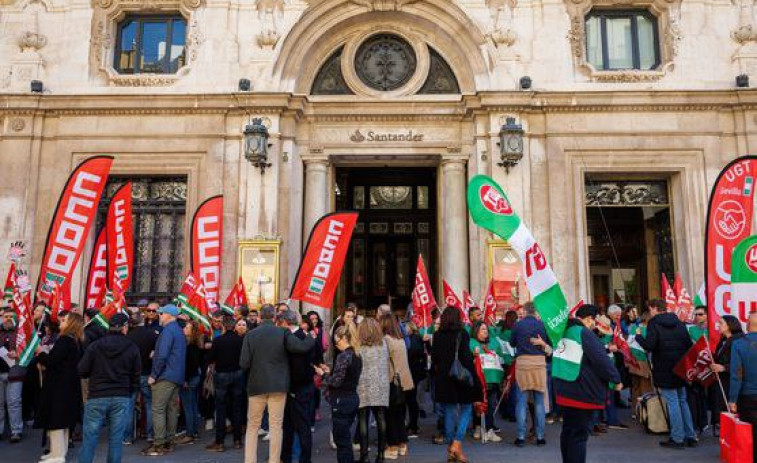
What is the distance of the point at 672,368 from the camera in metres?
8.50

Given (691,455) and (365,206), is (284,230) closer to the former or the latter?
(365,206)

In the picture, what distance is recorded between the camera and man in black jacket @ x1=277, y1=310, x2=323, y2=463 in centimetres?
737

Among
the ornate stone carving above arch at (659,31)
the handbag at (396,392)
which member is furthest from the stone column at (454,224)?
the handbag at (396,392)

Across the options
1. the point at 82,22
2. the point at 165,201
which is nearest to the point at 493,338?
the point at 165,201

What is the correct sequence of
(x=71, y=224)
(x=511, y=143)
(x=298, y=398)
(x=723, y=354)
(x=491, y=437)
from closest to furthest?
(x=298, y=398), (x=723, y=354), (x=491, y=437), (x=71, y=224), (x=511, y=143)

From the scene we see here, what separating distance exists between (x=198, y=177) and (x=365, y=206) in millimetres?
7219

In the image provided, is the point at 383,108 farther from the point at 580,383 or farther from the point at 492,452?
the point at 580,383

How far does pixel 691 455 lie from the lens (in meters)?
8.15

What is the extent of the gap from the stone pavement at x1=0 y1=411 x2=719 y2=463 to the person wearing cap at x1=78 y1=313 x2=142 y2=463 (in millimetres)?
1309

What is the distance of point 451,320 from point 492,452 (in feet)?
6.80

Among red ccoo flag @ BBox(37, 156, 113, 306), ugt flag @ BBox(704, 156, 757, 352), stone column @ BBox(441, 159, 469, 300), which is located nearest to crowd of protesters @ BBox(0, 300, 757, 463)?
ugt flag @ BBox(704, 156, 757, 352)

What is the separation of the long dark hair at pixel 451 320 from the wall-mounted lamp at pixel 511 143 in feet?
23.8

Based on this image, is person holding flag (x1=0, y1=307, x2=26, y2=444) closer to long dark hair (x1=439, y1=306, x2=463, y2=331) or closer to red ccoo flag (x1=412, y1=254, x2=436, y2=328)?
long dark hair (x1=439, y1=306, x2=463, y2=331)

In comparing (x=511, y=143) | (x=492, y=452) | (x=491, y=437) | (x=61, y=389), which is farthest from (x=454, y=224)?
(x=61, y=389)
